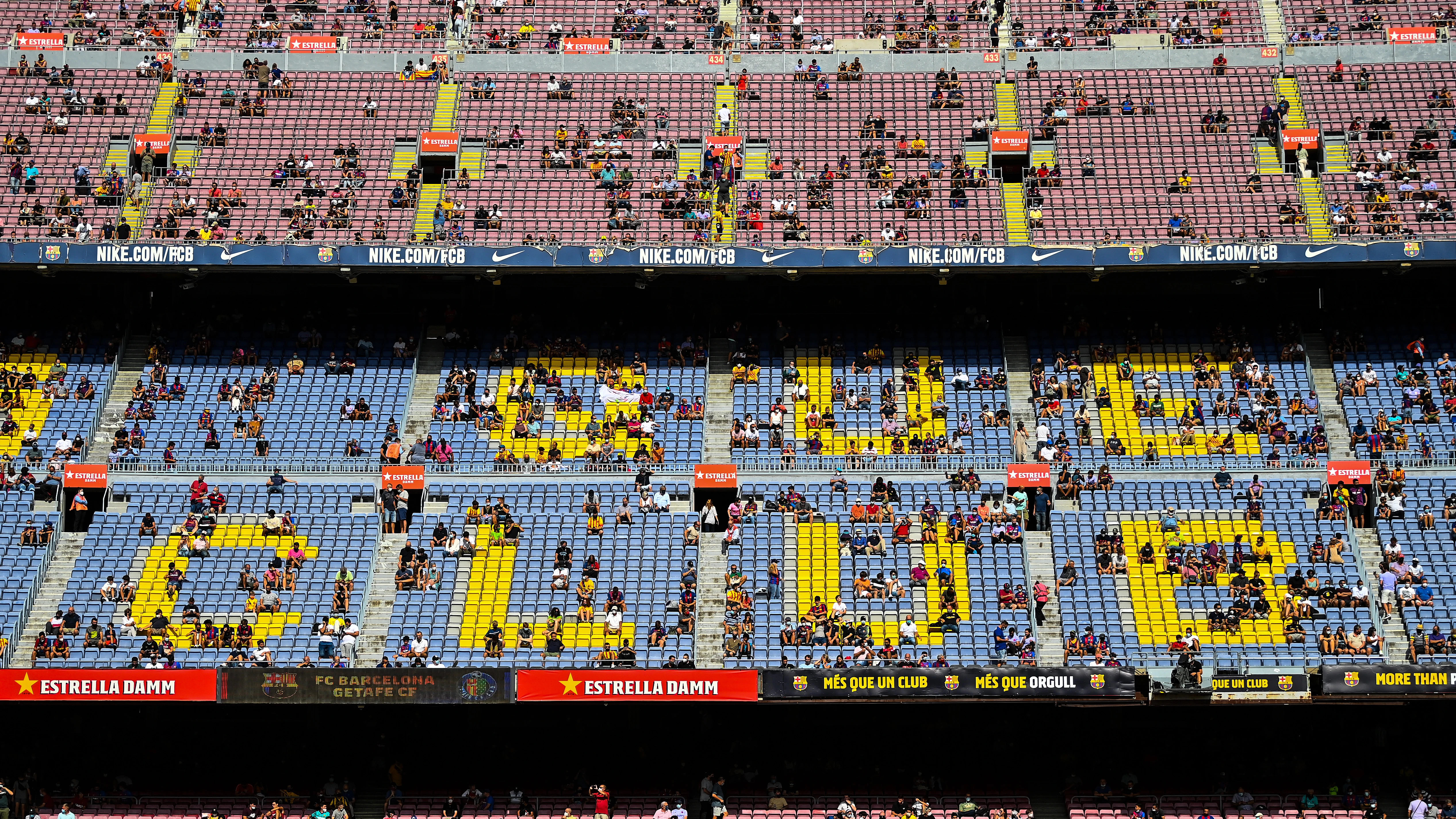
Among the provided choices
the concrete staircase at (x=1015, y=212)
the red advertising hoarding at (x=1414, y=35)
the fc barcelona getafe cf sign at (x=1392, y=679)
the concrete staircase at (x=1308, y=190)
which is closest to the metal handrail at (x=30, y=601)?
the concrete staircase at (x=1015, y=212)

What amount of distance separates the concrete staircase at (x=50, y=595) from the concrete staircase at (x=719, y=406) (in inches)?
559

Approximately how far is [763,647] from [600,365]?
1066cm

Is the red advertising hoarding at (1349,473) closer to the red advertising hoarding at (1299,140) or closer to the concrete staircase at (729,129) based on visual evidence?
the red advertising hoarding at (1299,140)

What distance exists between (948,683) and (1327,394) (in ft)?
46.9

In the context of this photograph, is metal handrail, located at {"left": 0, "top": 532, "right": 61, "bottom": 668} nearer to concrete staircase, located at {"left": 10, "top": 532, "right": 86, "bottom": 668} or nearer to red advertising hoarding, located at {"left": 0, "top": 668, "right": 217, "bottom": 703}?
concrete staircase, located at {"left": 10, "top": 532, "right": 86, "bottom": 668}

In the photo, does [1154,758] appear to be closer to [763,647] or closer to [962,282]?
[763,647]

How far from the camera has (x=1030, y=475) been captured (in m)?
39.0

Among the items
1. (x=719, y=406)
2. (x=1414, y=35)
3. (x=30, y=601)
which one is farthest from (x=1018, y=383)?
(x=30, y=601)

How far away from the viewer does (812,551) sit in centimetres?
3794

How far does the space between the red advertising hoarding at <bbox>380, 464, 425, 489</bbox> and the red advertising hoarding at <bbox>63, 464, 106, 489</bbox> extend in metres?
6.30

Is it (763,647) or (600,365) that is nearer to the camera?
(763,647)

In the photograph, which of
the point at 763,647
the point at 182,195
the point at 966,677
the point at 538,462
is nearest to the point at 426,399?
the point at 538,462

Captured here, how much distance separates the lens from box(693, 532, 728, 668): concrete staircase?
3562 centimetres

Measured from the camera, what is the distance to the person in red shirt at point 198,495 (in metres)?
39.3
